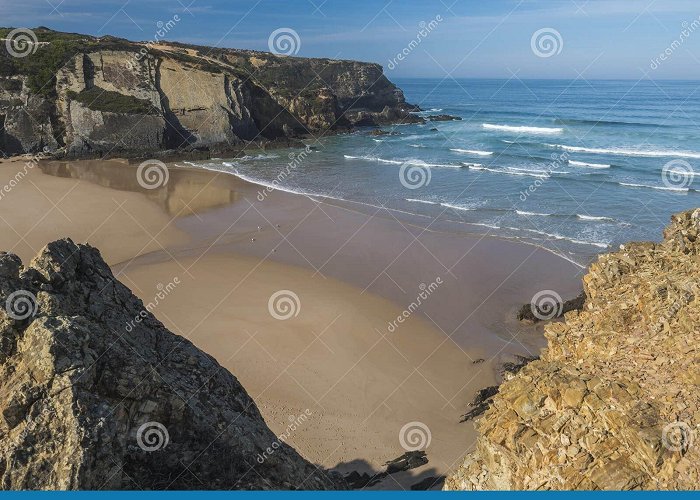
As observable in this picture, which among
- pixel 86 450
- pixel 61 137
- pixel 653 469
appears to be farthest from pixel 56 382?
pixel 61 137

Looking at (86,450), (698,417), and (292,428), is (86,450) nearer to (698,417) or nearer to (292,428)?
(698,417)

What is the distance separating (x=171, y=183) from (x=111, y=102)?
16150mm

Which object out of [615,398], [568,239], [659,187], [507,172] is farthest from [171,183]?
[615,398]

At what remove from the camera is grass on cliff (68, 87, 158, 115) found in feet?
154

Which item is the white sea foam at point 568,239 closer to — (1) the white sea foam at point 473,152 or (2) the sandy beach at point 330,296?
(2) the sandy beach at point 330,296

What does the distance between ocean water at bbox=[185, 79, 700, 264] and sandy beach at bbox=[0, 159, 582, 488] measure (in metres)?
3.07

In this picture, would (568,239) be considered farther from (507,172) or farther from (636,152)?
(636,152)

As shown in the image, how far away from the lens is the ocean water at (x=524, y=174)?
1110 inches

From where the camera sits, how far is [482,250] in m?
24.6

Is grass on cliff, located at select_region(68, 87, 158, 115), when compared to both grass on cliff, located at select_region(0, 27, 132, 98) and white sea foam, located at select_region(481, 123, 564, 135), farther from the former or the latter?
white sea foam, located at select_region(481, 123, 564, 135)

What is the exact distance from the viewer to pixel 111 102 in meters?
47.8

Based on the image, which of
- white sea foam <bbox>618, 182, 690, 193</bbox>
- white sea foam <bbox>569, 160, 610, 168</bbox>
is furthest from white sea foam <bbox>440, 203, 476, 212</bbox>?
white sea foam <bbox>569, 160, 610, 168</bbox>

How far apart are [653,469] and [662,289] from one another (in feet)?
8.00

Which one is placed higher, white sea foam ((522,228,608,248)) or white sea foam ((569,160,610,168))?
white sea foam ((569,160,610,168))
